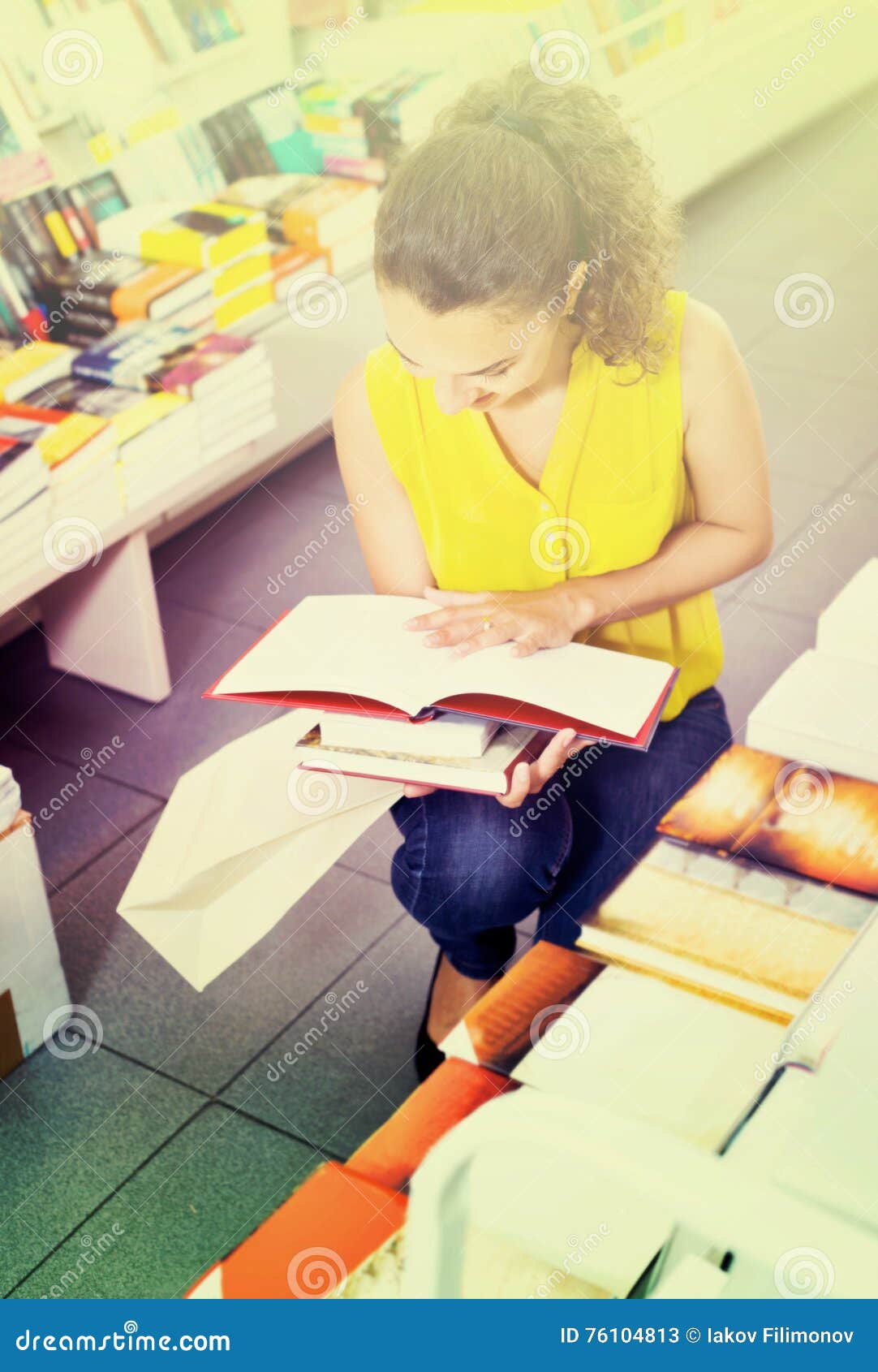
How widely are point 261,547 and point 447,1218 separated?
2541 mm

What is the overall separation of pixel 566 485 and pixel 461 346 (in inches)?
11.4

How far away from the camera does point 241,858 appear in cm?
153

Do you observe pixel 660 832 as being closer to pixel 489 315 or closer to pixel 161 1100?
pixel 489 315

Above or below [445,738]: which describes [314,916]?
below

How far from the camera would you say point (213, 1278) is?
1165 millimetres

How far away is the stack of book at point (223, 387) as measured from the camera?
272cm

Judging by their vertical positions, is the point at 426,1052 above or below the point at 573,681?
below

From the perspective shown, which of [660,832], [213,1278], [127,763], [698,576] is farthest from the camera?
[127,763]

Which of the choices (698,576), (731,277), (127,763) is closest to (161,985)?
(127,763)
